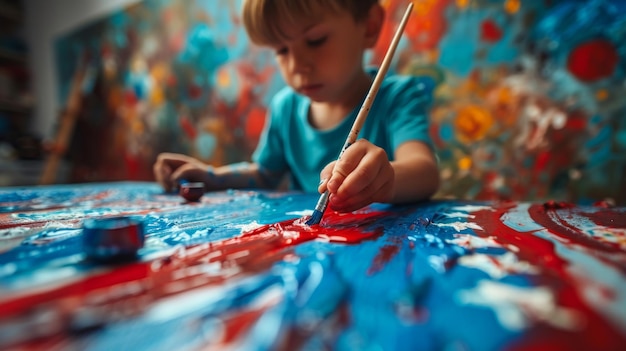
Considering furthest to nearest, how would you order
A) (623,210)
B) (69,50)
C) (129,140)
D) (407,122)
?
(69,50), (129,140), (407,122), (623,210)

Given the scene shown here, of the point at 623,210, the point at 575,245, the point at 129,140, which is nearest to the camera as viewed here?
the point at 575,245

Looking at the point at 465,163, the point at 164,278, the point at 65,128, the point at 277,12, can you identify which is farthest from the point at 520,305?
the point at 65,128

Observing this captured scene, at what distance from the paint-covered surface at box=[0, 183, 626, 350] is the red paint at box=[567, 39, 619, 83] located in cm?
74

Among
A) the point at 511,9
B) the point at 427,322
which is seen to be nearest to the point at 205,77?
the point at 511,9

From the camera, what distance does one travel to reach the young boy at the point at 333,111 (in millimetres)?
478

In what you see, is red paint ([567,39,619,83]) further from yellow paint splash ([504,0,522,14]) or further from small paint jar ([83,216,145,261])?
small paint jar ([83,216,145,261])

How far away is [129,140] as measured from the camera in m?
2.01

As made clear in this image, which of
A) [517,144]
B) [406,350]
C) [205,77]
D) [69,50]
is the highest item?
[69,50]

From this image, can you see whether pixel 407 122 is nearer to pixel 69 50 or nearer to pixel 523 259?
pixel 523 259

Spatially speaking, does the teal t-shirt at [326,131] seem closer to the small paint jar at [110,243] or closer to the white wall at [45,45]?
the small paint jar at [110,243]

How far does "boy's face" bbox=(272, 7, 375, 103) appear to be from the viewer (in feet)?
1.98

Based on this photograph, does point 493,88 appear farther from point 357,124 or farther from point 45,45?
point 45,45

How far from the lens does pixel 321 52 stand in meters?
0.62

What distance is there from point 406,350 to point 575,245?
0.68ft
